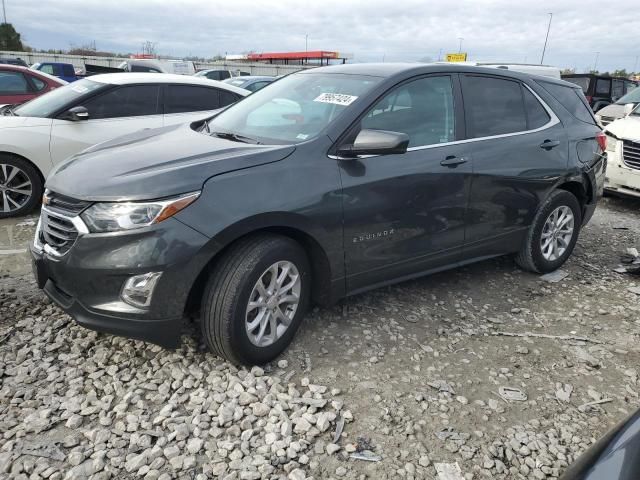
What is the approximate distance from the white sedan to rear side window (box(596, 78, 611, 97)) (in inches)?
Result: 541

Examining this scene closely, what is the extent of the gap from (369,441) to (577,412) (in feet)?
4.00

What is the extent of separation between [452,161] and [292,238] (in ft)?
4.42

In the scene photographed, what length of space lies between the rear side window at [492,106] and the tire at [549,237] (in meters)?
0.75

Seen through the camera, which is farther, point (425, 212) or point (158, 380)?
point (425, 212)

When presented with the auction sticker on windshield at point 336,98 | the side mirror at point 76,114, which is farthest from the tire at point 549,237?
the side mirror at point 76,114

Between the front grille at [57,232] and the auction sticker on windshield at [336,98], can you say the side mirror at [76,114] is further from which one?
the auction sticker on windshield at [336,98]

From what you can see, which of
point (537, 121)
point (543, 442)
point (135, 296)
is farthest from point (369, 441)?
point (537, 121)

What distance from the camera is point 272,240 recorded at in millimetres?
2844

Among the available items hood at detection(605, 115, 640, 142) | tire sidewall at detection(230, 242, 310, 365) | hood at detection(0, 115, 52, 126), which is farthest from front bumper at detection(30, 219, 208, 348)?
hood at detection(605, 115, 640, 142)

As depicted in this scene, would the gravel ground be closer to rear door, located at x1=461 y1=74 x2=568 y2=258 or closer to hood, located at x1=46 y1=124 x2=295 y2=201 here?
rear door, located at x1=461 y1=74 x2=568 y2=258

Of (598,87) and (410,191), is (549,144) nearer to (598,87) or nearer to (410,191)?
(410,191)

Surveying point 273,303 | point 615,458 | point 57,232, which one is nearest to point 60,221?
point 57,232

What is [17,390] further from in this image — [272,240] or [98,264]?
[272,240]

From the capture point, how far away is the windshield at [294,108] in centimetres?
323
